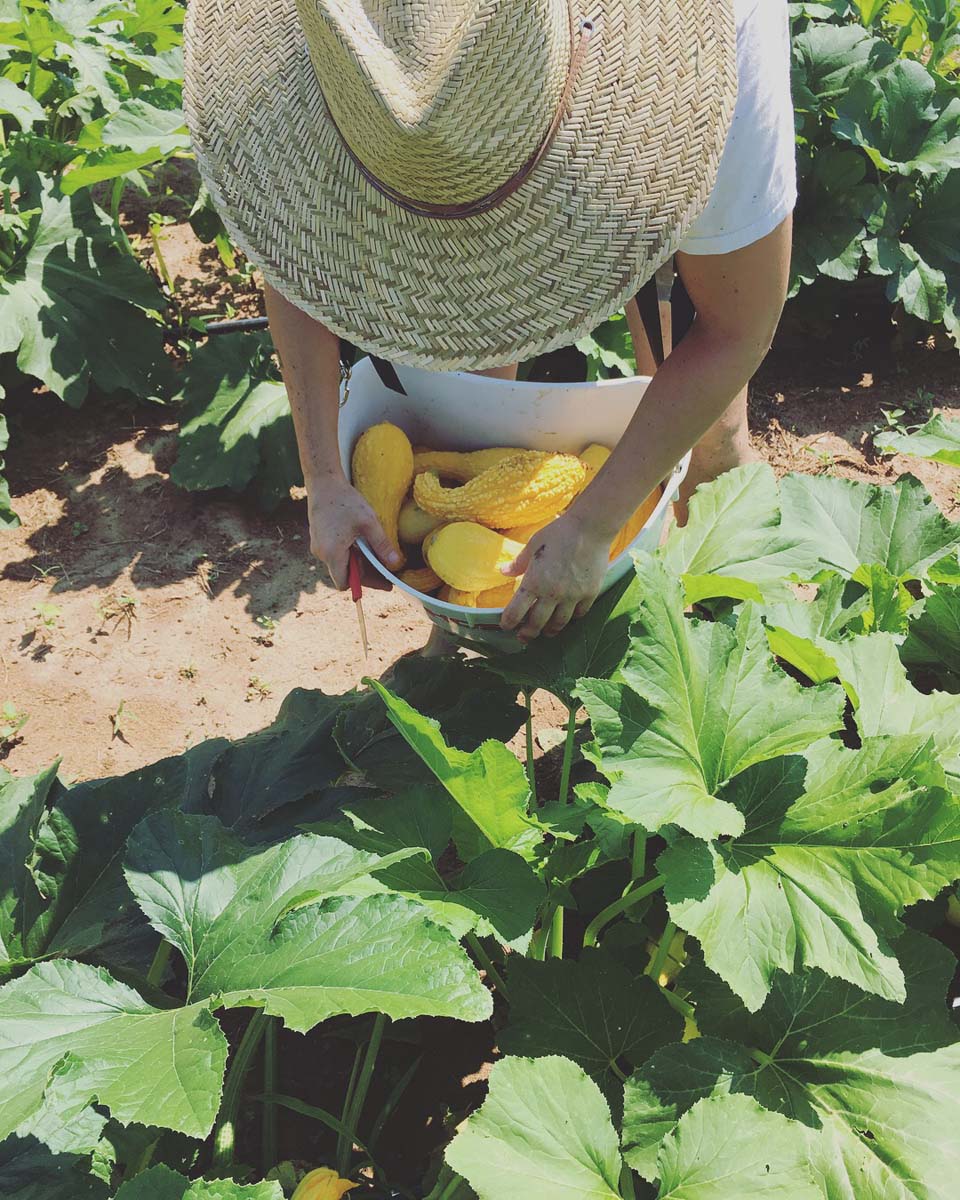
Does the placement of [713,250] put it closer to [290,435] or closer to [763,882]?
[763,882]

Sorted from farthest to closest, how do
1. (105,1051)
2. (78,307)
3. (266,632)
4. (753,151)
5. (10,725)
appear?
(78,307)
(266,632)
(10,725)
(753,151)
(105,1051)

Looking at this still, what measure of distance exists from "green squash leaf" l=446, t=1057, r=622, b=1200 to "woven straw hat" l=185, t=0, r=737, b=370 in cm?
111

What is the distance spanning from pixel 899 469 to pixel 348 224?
2.98 metres

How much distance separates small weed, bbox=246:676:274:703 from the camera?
354 cm

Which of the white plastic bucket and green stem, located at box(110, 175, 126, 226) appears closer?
the white plastic bucket

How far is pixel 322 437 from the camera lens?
2.50 metres

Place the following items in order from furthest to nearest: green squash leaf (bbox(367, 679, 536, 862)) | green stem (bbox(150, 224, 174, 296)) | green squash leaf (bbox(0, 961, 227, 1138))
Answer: green stem (bbox(150, 224, 174, 296)) < green squash leaf (bbox(367, 679, 536, 862)) < green squash leaf (bbox(0, 961, 227, 1138))

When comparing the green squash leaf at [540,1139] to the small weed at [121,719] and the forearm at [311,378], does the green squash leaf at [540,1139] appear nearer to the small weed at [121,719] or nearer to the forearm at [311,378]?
the forearm at [311,378]

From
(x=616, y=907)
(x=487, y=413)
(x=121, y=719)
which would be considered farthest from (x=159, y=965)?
(x=121, y=719)

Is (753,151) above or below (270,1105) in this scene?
above

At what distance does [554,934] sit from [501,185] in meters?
1.41

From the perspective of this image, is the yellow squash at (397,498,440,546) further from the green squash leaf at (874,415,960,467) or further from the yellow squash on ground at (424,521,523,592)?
the green squash leaf at (874,415,960,467)

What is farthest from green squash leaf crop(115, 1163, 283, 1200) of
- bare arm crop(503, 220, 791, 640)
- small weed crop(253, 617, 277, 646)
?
small weed crop(253, 617, 277, 646)

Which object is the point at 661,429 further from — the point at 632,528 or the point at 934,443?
the point at 934,443
